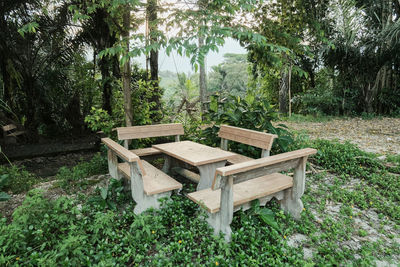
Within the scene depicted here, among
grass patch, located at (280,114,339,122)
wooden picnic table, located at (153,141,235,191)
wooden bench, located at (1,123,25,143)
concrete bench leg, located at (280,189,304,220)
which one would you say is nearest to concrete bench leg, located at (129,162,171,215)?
wooden picnic table, located at (153,141,235,191)

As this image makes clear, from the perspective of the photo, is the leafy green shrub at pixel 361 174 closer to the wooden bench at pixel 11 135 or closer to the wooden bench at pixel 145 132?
the wooden bench at pixel 145 132

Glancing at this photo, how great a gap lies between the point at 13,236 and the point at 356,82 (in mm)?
11889

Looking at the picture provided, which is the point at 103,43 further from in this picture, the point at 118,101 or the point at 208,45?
the point at 208,45

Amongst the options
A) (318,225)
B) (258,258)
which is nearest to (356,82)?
(318,225)

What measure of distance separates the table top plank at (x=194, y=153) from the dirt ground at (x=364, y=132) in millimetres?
4015

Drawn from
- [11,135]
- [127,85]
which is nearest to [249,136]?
[127,85]

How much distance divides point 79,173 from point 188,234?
251 centimetres

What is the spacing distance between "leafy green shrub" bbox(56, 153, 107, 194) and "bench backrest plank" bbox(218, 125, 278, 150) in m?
2.22

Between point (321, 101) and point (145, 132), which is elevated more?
point (321, 101)

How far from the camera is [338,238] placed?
2564 mm

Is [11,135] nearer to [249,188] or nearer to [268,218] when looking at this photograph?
[249,188]

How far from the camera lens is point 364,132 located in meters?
7.36

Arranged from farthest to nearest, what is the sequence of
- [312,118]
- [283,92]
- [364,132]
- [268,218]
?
[283,92] → [312,118] → [364,132] → [268,218]

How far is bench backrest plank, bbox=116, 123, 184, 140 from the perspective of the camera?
3.73m
